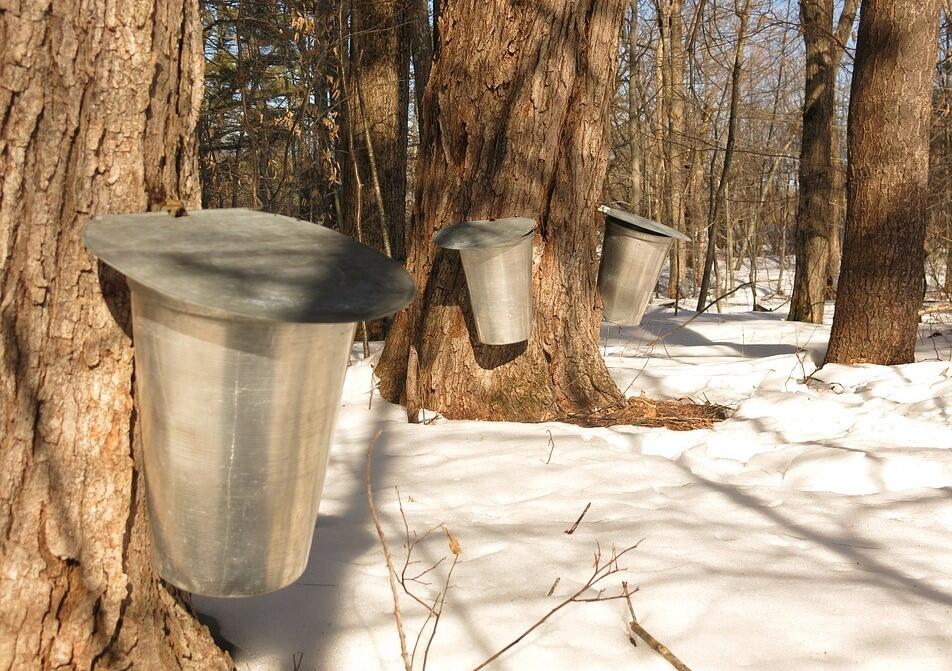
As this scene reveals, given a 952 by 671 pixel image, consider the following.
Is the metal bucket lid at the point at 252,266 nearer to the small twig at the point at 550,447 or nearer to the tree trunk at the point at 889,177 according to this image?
the small twig at the point at 550,447

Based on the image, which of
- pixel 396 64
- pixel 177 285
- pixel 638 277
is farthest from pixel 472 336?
pixel 396 64

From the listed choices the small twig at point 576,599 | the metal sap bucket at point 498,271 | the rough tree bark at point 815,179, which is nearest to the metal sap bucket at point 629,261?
the metal sap bucket at point 498,271

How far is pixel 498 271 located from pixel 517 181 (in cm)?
58

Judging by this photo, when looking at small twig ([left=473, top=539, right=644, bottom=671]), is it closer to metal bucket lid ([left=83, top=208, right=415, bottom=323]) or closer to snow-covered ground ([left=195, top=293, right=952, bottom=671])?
snow-covered ground ([left=195, top=293, right=952, bottom=671])

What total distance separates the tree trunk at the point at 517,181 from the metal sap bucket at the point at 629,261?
0.10m

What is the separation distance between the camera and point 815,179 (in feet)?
26.7

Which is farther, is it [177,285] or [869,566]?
[869,566]

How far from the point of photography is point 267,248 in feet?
4.12

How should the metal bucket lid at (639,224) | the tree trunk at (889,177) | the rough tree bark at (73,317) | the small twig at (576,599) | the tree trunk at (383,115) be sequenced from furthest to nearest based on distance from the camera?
1. the tree trunk at (383,115)
2. the tree trunk at (889,177)
3. the metal bucket lid at (639,224)
4. the small twig at (576,599)
5. the rough tree bark at (73,317)

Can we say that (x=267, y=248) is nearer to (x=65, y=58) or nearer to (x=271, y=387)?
(x=271, y=387)

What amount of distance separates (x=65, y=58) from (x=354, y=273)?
1.88 feet

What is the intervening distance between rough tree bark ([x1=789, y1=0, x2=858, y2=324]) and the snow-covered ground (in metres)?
4.59

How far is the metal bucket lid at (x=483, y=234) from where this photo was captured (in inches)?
112

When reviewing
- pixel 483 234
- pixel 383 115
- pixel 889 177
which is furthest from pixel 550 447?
pixel 383 115
